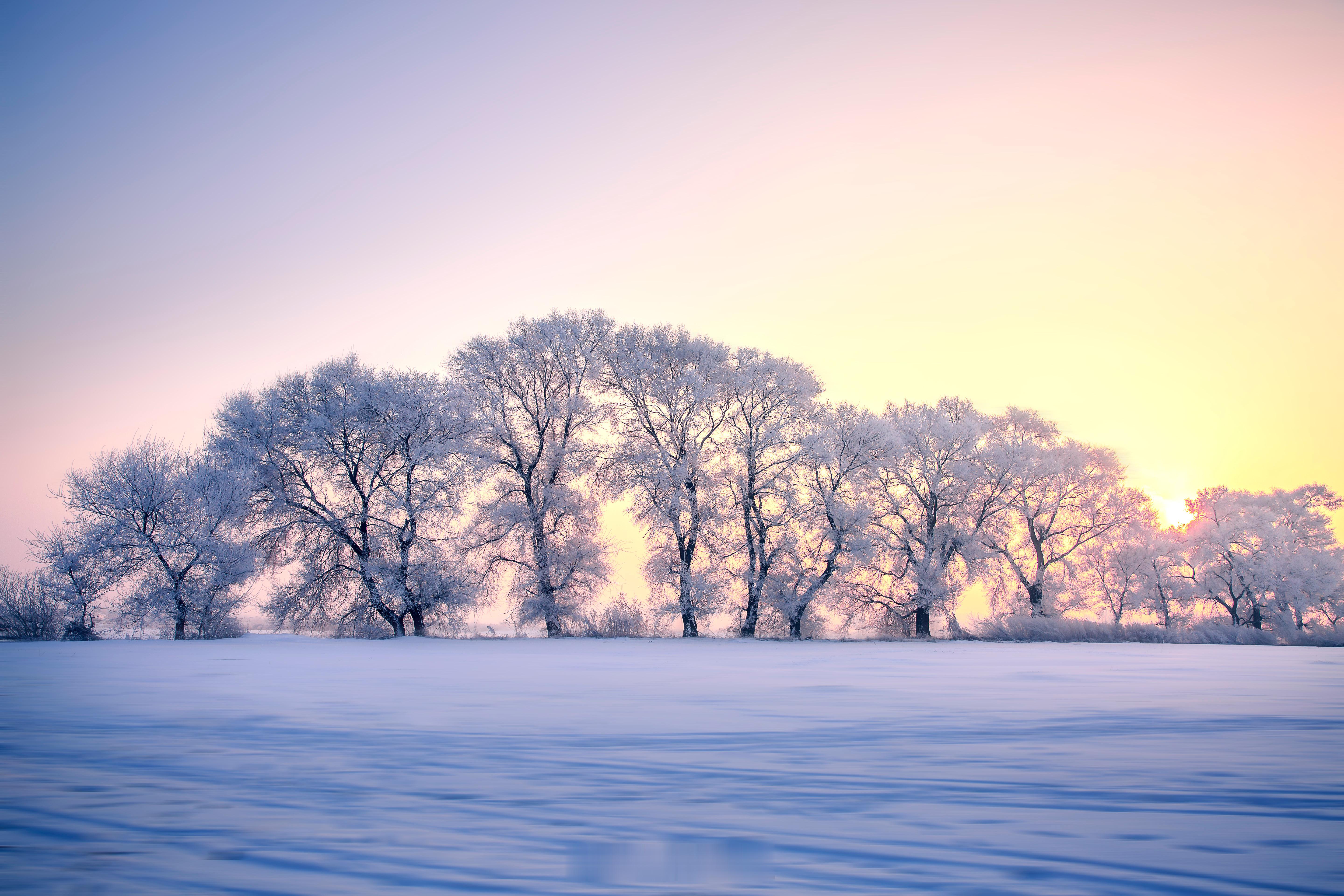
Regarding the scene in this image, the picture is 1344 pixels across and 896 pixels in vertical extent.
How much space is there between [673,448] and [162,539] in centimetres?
1629

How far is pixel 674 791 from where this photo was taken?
2848mm

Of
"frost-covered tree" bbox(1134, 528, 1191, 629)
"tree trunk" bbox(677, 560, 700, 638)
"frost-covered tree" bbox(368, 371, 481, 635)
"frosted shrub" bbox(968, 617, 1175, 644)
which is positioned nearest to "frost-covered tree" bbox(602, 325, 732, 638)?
"tree trunk" bbox(677, 560, 700, 638)

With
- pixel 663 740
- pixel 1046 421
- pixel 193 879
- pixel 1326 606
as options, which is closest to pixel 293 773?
pixel 193 879

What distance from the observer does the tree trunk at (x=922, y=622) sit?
1047 inches

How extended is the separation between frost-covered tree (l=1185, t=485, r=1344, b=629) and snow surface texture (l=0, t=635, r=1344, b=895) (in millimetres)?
29814

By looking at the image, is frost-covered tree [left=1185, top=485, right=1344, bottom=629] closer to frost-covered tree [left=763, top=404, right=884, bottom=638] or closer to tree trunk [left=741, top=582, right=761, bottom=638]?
frost-covered tree [left=763, top=404, right=884, bottom=638]

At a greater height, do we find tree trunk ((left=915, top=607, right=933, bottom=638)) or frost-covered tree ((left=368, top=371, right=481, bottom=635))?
frost-covered tree ((left=368, top=371, right=481, bottom=635))

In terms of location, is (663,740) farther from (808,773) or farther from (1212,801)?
(1212,801)

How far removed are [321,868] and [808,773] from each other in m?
1.91

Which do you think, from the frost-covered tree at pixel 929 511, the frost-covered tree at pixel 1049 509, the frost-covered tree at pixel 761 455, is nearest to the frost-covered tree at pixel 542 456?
the frost-covered tree at pixel 761 455

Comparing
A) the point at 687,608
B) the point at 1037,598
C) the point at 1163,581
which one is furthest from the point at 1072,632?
the point at 1163,581

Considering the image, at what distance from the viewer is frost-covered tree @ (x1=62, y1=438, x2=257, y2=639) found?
21.6 meters

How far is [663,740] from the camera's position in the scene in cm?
404

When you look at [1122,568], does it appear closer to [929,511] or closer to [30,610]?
[929,511]
